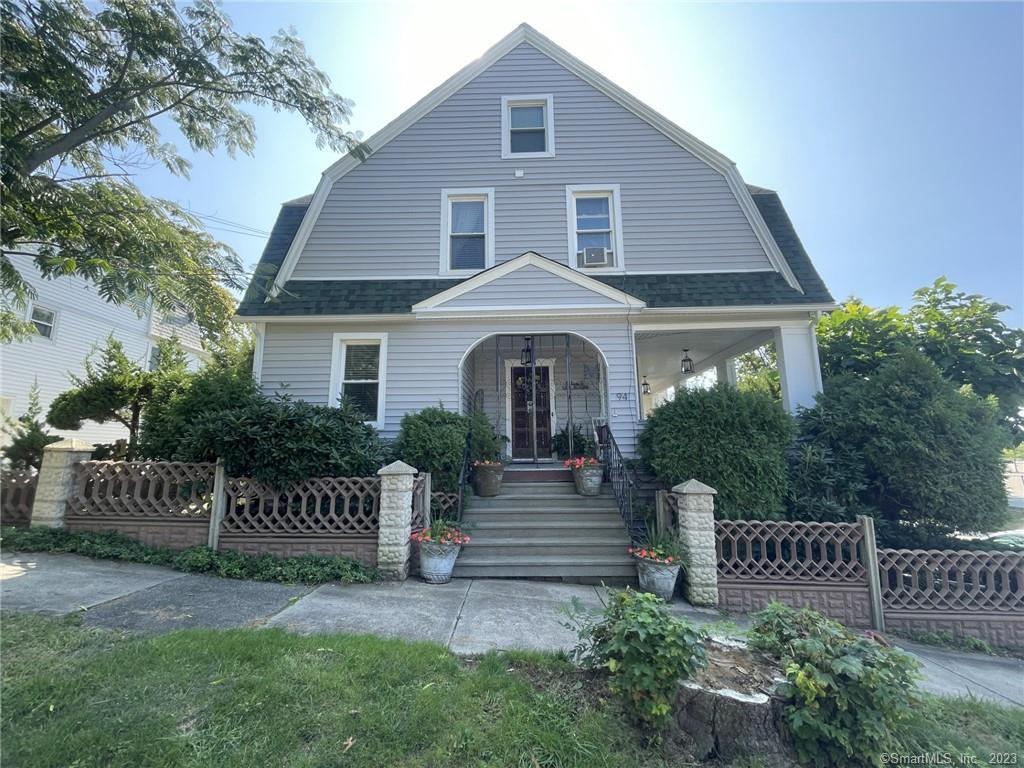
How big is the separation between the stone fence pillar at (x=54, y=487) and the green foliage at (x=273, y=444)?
1514 millimetres

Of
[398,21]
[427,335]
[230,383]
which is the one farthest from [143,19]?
[427,335]

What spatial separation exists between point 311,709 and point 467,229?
8.38m

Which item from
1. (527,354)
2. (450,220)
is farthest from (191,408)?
(527,354)

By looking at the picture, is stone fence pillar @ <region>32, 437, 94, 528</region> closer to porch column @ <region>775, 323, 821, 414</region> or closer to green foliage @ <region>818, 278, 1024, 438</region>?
porch column @ <region>775, 323, 821, 414</region>

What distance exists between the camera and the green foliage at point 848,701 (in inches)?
89.7

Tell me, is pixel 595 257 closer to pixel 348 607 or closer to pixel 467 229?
pixel 467 229

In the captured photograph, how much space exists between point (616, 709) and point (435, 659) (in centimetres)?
133

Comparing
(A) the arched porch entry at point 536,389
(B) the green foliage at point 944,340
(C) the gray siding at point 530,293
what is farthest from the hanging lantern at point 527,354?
(B) the green foliage at point 944,340

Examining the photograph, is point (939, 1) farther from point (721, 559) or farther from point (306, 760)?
point (306, 760)

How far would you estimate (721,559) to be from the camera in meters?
5.16

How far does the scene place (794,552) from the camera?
5094 millimetres

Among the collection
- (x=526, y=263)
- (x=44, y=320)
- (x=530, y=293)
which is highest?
(x=44, y=320)

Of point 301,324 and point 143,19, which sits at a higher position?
point 143,19

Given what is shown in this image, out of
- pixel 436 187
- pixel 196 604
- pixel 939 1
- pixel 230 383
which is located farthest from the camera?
pixel 436 187
